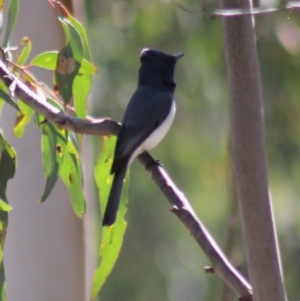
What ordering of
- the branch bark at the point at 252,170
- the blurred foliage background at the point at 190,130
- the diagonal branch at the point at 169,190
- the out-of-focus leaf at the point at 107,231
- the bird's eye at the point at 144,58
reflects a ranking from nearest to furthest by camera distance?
the branch bark at the point at 252,170, the diagonal branch at the point at 169,190, the out-of-focus leaf at the point at 107,231, the bird's eye at the point at 144,58, the blurred foliage background at the point at 190,130

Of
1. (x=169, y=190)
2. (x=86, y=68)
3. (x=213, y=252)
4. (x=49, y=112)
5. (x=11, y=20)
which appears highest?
(x=11, y=20)

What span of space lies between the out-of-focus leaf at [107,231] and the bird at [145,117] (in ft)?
0.09

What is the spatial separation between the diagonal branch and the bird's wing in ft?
1.49

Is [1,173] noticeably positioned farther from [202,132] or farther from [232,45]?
[202,132]

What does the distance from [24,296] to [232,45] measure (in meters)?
2.28

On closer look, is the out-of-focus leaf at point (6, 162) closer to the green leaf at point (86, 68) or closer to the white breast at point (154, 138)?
the green leaf at point (86, 68)

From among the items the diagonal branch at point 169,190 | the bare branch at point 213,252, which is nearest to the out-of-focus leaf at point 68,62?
the diagonal branch at point 169,190

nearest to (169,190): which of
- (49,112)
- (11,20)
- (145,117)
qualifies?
(49,112)

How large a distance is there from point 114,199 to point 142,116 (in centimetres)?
97

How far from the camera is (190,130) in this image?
7125 mm

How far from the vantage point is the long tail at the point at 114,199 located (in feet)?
7.27

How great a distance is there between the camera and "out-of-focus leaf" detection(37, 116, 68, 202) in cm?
216

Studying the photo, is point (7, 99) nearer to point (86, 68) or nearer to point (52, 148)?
point (52, 148)

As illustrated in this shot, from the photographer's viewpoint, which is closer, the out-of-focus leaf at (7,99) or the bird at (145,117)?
the out-of-focus leaf at (7,99)
